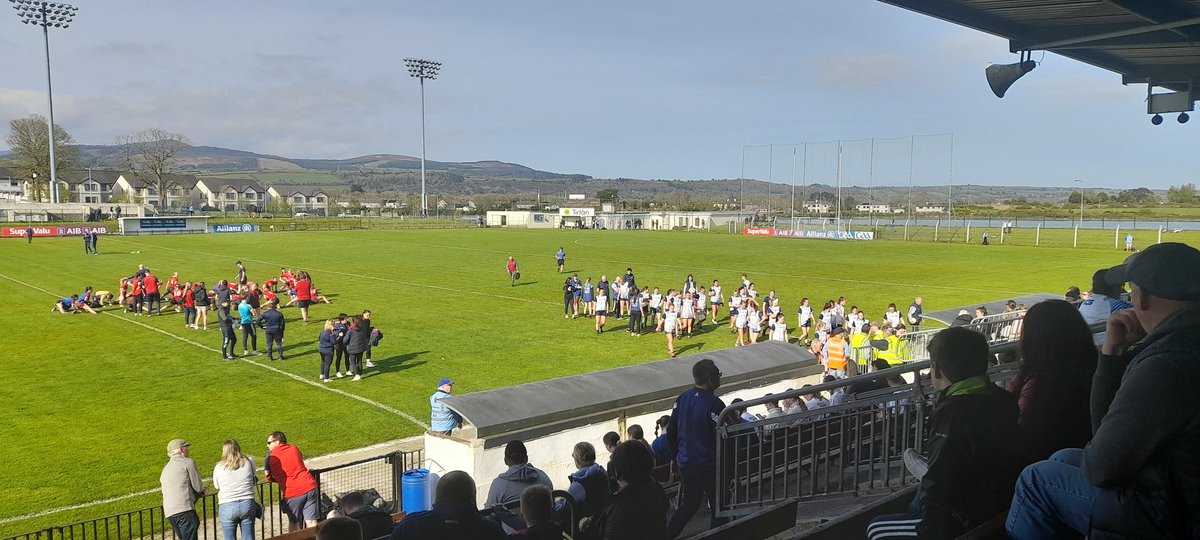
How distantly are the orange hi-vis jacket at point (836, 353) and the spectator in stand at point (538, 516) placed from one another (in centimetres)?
1061

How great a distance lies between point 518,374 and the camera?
1636cm

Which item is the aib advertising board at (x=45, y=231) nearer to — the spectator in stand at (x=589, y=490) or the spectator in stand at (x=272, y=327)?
the spectator in stand at (x=272, y=327)

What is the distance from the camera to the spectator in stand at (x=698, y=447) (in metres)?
5.71

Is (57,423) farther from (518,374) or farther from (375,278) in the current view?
(375,278)

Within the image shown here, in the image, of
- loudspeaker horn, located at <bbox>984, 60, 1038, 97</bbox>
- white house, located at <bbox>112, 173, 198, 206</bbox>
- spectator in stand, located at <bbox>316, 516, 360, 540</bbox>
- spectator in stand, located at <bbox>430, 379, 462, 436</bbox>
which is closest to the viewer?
spectator in stand, located at <bbox>316, 516, 360, 540</bbox>

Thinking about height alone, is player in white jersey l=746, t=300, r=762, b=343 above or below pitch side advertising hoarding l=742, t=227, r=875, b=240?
below

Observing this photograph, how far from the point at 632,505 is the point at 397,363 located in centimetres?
1404

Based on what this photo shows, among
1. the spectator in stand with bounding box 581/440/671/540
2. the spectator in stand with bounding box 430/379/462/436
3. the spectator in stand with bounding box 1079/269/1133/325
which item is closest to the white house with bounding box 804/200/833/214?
the spectator in stand with bounding box 430/379/462/436

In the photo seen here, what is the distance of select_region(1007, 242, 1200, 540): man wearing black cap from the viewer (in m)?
1.96

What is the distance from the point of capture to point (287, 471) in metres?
7.99

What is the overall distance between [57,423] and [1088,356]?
1473 cm

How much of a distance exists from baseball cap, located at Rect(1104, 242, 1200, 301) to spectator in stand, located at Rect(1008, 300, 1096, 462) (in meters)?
0.72

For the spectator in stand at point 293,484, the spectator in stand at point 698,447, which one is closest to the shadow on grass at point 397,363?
the spectator in stand at point 293,484

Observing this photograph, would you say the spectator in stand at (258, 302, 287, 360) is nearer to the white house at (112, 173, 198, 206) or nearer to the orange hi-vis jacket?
the orange hi-vis jacket
